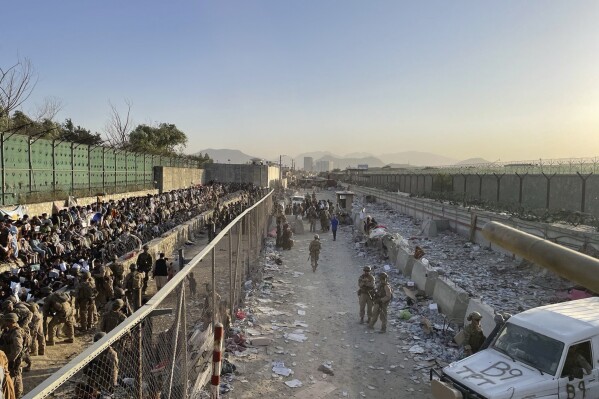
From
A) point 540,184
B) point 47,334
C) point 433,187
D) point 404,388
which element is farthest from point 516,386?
point 433,187

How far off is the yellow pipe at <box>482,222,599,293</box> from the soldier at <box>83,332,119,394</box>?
18.3 ft

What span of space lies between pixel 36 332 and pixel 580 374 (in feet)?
25.5

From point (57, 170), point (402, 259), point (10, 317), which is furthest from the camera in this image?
point (57, 170)

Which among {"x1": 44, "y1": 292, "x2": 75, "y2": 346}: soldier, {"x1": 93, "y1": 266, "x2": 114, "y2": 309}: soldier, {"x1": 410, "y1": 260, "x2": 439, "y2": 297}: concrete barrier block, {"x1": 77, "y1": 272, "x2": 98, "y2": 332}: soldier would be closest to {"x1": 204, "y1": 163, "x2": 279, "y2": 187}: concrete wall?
{"x1": 410, "y1": 260, "x2": 439, "y2": 297}: concrete barrier block

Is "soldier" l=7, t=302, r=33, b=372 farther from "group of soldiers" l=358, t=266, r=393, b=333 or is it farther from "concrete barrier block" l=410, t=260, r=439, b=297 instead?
"concrete barrier block" l=410, t=260, r=439, b=297

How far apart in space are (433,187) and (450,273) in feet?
98.8

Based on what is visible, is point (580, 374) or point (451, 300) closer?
point (580, 374)

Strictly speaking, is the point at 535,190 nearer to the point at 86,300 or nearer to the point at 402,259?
the point at 402,259

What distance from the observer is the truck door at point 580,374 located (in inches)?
199

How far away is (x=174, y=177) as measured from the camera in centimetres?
3694

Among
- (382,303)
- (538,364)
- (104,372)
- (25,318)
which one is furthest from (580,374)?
(25,318)

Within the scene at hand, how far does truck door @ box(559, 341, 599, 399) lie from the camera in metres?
5.07

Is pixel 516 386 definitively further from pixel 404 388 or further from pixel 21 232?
pixel 21 232

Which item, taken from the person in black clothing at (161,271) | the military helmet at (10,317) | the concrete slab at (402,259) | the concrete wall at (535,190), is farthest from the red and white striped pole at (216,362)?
the concrete wall at (535,190)
